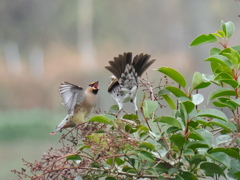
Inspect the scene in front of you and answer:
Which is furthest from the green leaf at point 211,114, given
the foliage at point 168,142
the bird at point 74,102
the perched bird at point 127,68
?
the bird at point 74,102

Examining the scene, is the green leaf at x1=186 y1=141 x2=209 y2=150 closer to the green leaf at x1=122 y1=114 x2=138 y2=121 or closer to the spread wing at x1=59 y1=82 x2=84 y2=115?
the green leaf at x1=122 y1=114 x2=138 y2=121

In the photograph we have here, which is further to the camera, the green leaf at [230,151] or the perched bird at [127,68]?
the perched bird at [127,68]

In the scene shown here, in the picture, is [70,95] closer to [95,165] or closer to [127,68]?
[127,68]

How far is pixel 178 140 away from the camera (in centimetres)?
51

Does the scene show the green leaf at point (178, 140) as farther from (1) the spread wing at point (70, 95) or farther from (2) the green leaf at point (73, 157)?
(1) the spread wing at point (70, 95)

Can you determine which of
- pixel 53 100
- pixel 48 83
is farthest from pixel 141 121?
pixel 48 83

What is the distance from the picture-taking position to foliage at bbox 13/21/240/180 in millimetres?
519

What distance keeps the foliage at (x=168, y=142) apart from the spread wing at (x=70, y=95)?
0.38 metres

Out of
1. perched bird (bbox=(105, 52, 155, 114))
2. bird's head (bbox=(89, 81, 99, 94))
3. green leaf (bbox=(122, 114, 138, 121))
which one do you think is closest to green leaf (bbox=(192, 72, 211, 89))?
green leaf (bbox=(122, 114, 138, 121))

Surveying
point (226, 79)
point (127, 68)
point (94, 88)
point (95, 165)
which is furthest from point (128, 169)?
point (94, 88)

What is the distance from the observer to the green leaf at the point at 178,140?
0.51 meters

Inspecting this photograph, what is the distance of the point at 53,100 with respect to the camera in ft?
→ 9.34

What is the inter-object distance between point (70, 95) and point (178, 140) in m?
0.51

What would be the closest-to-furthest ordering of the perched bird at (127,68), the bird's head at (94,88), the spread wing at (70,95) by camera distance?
the perched bird at (127,68)
the spread wing at (70,95)
the bird's head at (94,88)
